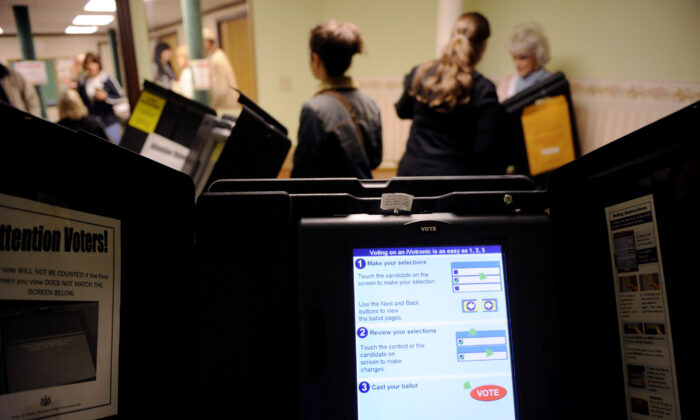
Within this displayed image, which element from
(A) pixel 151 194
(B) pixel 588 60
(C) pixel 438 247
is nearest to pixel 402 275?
(C) pixel 438 247

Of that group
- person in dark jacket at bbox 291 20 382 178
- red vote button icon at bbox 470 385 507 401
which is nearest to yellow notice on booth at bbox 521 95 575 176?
person in dark jacket at bbox 291 20 382 178

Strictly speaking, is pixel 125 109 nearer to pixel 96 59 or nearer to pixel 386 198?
pixel 96 59

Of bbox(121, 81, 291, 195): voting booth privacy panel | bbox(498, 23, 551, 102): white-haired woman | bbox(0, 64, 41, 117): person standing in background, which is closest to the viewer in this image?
bbox(121, 81, 291, 195): voting booth privacy panel

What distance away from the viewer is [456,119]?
6.12 feet

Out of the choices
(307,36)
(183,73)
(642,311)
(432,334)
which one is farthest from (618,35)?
(183,73)

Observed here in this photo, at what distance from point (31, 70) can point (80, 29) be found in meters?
0.43

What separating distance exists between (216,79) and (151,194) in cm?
390

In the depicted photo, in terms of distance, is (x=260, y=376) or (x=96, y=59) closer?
(x=260, y=376)

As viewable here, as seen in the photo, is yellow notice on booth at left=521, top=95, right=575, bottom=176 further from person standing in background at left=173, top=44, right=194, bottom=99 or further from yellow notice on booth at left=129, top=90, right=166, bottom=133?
person standing in background at left=173, top=44, right=194, bottom=99

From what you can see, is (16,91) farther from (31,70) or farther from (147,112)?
(147,112)

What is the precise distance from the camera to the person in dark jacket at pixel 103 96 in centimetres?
345

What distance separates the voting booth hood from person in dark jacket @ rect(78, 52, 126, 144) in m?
3.12

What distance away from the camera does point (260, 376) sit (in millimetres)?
635

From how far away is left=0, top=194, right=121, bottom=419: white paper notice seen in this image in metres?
0.50
